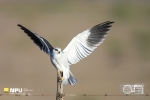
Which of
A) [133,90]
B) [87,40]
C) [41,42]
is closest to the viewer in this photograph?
[41,42]

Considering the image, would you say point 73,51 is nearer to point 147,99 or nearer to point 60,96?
point 60,96

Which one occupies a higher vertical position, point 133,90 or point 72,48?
point 72,48

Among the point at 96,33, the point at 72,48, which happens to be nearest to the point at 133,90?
the point at 96,33

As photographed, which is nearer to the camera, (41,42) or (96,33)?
(41,42)

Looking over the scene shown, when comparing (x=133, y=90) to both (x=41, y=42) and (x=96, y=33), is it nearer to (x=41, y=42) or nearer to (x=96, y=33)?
(x=96, y=33)

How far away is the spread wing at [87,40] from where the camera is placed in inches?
136

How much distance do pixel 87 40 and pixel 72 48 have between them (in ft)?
0.53

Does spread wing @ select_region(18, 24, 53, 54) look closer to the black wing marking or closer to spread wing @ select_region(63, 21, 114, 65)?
spread wing @ select_region(63, 21, 114, 65)

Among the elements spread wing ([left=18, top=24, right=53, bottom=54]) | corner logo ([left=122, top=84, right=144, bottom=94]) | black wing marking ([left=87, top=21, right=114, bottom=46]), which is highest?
black wing marking ([left=87, top=21, right=114, bottom=46])

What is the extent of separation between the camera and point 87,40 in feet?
11.7

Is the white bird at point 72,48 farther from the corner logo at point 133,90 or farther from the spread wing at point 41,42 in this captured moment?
the corner logo at point 133,90

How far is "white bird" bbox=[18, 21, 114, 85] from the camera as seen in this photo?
322 centimetres

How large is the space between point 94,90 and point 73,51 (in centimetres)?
414

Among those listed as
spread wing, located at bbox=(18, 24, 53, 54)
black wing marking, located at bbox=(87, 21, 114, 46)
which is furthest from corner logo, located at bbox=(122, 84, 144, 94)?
spread wing, located at bbox=(18, 24, 53, 54)
